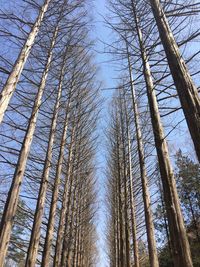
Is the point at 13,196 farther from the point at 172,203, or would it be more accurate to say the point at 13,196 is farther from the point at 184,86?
the point at 184,86

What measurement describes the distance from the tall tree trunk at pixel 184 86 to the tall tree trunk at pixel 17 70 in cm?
245

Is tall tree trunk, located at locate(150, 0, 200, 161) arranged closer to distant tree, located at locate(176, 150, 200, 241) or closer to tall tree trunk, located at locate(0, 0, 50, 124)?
tall tree trunk, located at locate(0, 0, 50, 124)

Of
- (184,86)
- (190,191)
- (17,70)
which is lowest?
(184,86)

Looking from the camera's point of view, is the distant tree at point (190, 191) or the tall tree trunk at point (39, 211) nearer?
the tall tree trunk at point (39, 211)

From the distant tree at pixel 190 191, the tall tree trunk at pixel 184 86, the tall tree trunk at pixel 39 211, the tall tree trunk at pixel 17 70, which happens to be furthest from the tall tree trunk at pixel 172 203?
the distant tree at pixel 190 191

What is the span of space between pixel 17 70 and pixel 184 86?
118 inches

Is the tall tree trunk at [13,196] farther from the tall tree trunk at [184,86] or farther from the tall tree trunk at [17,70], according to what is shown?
the tall tree trunk at [184,86]

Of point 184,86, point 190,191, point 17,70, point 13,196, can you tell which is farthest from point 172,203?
point 190,191

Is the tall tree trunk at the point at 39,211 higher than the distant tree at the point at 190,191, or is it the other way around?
the distant tree at the point at 190,191

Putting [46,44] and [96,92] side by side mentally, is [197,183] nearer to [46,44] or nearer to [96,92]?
[96,92]

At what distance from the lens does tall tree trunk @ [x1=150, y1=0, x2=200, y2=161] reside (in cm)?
240

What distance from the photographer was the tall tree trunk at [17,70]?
156 inches

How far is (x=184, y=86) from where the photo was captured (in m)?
2.71

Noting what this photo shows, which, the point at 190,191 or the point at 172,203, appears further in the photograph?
the point at 190,191
